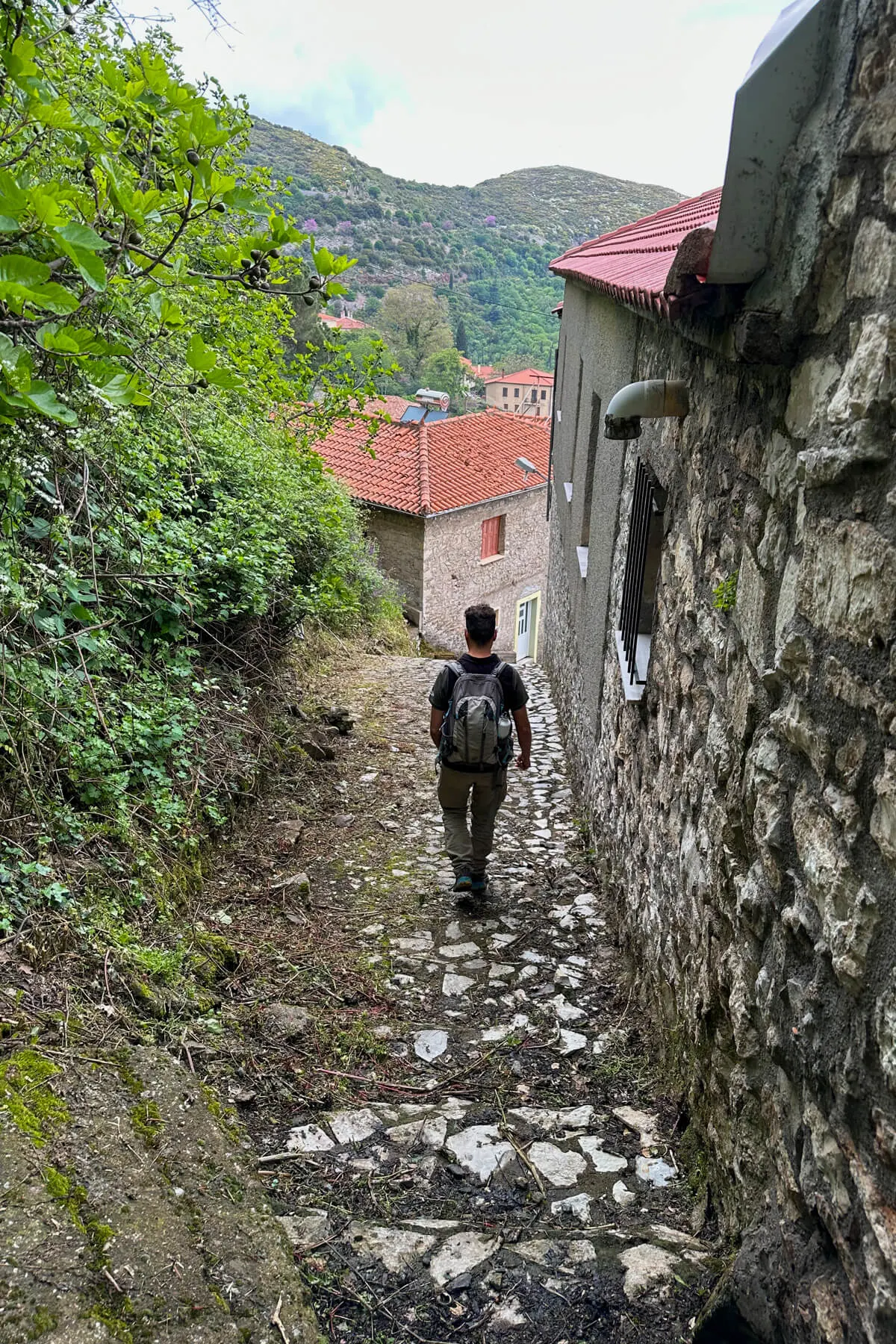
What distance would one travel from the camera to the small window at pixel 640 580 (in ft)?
12.2

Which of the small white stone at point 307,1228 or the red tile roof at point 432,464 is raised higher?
the red tile roof at point 432,464

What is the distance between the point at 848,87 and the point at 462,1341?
2.64 metres

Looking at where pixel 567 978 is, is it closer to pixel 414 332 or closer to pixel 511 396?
pixel 414 332

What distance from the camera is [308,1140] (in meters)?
2.69

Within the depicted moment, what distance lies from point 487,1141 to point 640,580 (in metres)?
2.43

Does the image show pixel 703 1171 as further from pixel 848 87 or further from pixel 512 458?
pixel 512 458

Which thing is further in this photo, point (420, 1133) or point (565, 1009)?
point (565, 1009)

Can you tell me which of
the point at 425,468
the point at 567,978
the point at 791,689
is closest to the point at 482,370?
the point at 425,468

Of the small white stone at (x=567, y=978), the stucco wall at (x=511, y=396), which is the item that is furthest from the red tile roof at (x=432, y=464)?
the stucco wall at (x=511, y=396)

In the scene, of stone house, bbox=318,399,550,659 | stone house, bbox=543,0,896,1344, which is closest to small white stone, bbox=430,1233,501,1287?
stone house, bbox=543,0,896,1344

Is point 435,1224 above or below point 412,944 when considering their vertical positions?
above

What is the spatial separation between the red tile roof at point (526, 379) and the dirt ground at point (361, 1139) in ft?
181

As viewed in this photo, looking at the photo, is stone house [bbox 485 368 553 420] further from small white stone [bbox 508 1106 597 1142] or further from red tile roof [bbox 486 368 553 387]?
small white stone [bbox 508 1106 597 1142]

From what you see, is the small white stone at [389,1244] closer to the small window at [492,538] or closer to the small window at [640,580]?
the small window at [640,580]
